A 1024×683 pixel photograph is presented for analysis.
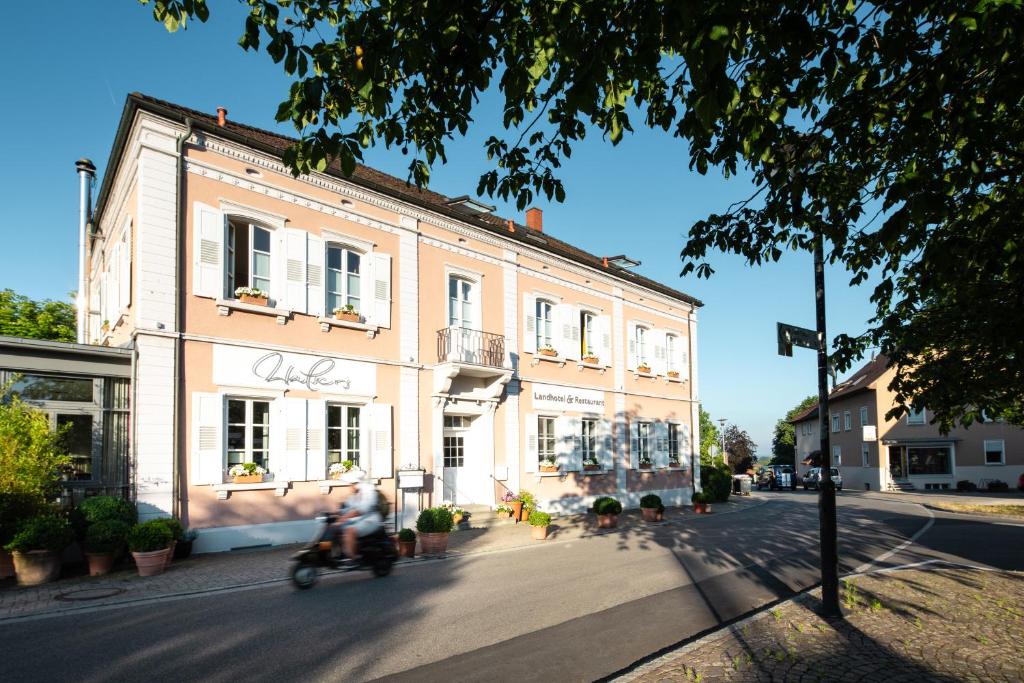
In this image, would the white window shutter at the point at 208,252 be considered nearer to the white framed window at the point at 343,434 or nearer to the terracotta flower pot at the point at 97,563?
Answer: the white framed window at the point at 343,434

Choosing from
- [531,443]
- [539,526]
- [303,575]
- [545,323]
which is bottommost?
[539,526]

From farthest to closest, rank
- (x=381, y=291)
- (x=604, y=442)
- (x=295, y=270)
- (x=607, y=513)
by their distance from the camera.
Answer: (x=604, y=442)
(x=607, y=513)
(x=381, y=291)
(x=295, y=270)

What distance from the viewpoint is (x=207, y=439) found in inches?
506

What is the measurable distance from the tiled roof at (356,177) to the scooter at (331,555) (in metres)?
4.99

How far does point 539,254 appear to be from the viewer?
69.9ft

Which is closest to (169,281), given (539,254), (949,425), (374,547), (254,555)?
(254,555)

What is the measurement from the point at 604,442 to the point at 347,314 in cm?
1100

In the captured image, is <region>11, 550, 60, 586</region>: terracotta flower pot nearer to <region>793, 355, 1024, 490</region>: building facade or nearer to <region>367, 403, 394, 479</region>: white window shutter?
<region>367, 403, 394, 479</region>: white window shutter

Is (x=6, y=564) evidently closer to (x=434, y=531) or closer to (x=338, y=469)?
(x=338, y=469)

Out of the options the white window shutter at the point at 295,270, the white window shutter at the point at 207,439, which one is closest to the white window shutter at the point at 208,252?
the white window shutter at the point at 295,270

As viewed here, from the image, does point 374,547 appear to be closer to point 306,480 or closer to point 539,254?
point 306,480

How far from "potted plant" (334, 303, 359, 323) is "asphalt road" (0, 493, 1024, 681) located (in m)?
6.07

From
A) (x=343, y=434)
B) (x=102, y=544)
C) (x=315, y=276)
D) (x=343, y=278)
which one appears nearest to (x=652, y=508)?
(x=343, y=434)

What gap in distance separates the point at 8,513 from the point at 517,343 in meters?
12.8
